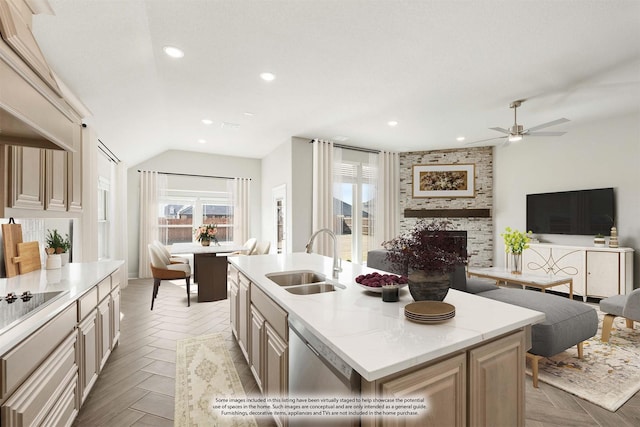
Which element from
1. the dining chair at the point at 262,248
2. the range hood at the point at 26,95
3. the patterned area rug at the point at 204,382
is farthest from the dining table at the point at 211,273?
the range hood at the point at 26,95

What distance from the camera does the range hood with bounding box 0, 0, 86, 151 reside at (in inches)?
35.3

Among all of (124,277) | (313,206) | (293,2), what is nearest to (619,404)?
(293,2)

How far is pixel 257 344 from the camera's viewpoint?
1.99 m

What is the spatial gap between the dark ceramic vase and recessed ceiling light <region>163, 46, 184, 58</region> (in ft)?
8.52

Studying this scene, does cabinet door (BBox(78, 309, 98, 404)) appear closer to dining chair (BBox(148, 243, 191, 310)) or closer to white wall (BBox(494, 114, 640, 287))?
dining chair (BBox(148, 243, 191, 310))

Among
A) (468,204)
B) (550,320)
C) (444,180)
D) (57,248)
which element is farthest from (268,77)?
(468,204)

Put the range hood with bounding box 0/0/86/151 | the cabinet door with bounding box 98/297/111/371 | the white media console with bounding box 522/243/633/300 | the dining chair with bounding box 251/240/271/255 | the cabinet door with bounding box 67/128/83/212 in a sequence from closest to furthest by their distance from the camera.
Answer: the range hood with bounding box 0/0/86/151 < the cabinet door with bounding box 98/297/111/371 < the cabinet door with bounding box 67/128/83/212 < the white media console with bounding box 522/243/633/300 < the dining chair with bounding box 251/240/271/255

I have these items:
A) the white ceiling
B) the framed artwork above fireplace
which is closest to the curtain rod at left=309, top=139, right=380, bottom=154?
the framed artwork above fireplace

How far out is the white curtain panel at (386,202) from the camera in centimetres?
615

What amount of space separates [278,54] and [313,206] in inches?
120

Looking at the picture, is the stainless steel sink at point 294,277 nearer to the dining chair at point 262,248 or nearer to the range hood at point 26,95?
the range hood at point 26,95

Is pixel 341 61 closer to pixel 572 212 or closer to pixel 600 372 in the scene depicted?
pixel 600 372

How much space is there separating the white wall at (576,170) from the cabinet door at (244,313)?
5.39 m

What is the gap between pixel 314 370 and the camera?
1.20 metres
